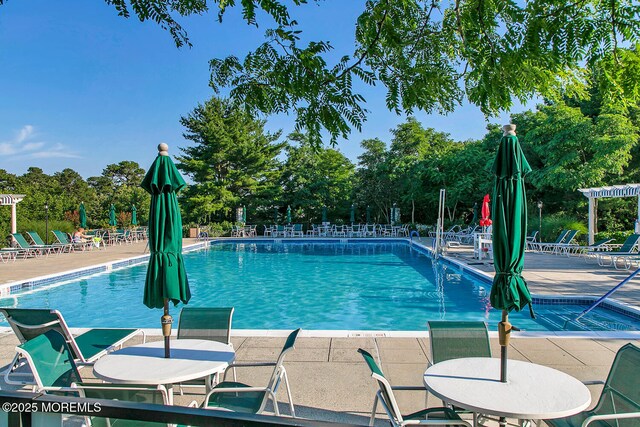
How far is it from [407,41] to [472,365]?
2.34 m

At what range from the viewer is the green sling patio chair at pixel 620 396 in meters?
2.52

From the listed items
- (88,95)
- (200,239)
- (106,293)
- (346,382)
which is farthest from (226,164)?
(346,382)

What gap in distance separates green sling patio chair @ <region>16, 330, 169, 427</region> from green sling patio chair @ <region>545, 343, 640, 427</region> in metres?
2.40

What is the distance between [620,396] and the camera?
2615mm

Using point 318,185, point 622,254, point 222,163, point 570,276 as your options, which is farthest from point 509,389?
point 222,163

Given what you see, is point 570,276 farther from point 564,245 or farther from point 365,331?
point 365,331

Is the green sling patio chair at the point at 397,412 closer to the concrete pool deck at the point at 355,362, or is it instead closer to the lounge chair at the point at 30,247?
the concrete pool deck at the point at 355,362

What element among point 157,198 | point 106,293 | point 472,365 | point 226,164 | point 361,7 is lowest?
point 106,293

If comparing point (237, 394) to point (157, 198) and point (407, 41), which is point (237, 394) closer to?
point (157, 198)

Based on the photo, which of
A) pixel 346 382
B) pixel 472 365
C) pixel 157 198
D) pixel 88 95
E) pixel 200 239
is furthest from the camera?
pixel 200 239

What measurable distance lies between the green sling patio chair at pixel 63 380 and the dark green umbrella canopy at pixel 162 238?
0.62 m

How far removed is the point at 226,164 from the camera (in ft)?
93.0

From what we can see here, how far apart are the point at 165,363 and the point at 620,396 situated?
9.32ft

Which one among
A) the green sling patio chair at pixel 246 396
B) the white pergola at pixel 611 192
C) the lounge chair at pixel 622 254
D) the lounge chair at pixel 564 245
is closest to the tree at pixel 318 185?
the lounge chair at pixel 564 245
